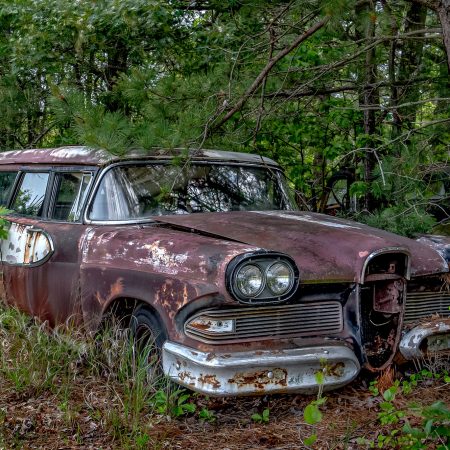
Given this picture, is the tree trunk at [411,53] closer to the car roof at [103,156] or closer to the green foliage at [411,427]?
the car roof at [103,156]

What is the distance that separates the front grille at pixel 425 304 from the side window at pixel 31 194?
2.90 metres

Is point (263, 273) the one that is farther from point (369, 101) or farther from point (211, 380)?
point (369, 101)

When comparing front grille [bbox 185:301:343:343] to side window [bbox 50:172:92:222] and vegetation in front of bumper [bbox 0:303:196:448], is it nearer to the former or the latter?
vegetation in front of bumper [bbox 0:303:196:448]

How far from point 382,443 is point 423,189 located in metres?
4.03

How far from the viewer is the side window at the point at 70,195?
4820 mm

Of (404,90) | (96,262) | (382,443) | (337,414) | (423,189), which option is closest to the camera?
(382,443)

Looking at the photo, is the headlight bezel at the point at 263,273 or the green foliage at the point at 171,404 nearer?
the headlight bezel at the point at 263,273

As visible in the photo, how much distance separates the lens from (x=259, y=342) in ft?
11.8

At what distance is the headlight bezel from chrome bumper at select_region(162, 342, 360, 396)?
0.94 ft

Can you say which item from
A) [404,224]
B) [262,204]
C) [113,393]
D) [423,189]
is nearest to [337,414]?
[113,393]

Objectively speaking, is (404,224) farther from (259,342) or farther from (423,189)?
(259,342)

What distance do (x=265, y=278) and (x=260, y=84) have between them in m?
2.49

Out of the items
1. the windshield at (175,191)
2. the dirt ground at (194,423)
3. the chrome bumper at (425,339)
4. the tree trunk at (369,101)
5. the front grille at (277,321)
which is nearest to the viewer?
the dirt ground at (194,423)

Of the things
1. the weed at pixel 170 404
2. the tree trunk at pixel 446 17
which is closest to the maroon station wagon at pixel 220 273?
the weed at pixel 170 404
